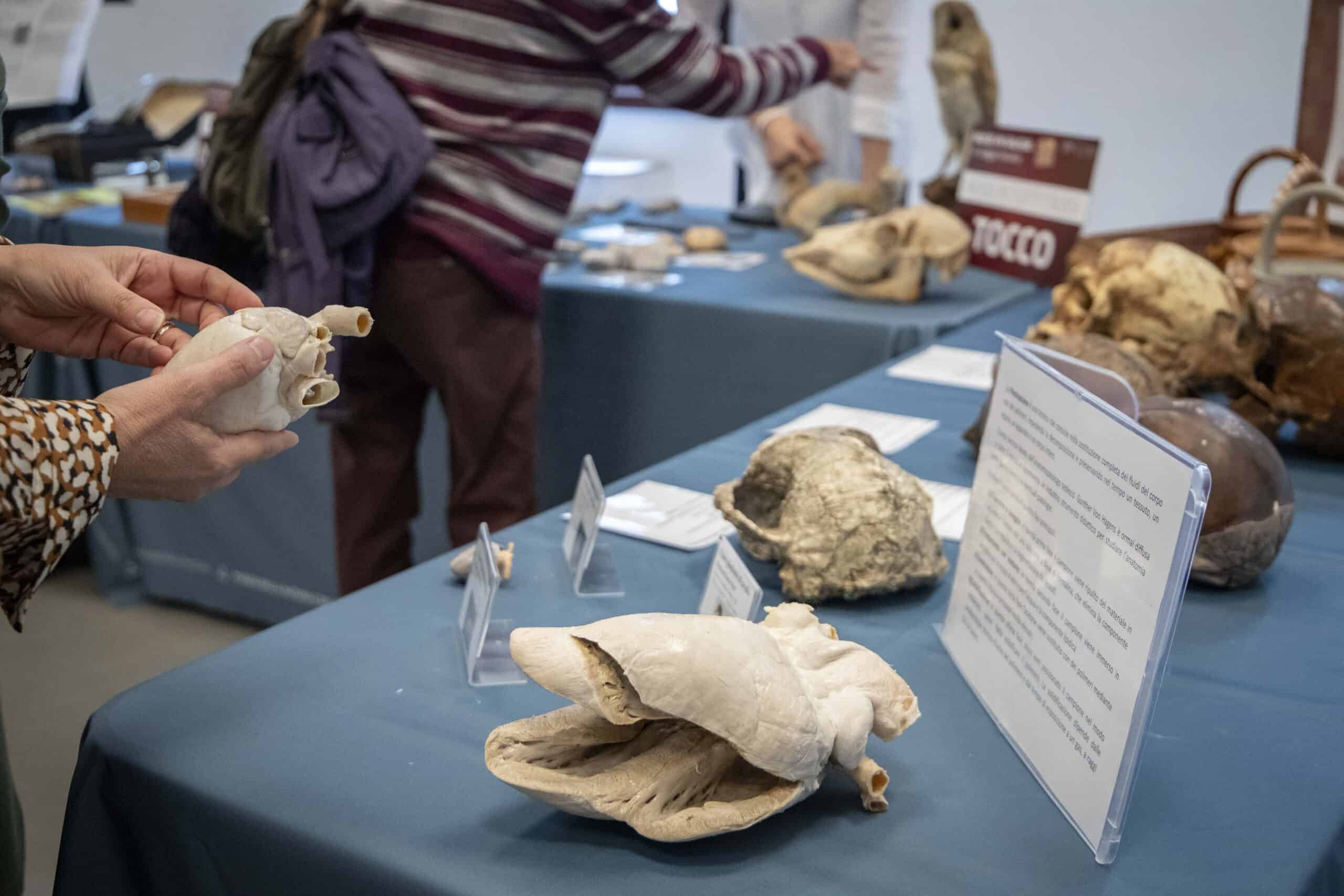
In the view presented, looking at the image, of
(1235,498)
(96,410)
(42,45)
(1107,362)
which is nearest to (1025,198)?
(1107,362)

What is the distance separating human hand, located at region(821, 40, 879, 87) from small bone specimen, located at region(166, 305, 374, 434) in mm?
1721

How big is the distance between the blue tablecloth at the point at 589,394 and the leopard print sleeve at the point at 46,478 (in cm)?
169

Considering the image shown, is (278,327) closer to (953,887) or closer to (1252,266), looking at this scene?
(953,887)

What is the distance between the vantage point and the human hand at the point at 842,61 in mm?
2396

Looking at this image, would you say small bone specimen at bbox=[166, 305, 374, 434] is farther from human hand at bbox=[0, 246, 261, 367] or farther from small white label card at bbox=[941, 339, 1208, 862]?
small white label card at bbox=[941, 339, 1208, 862]

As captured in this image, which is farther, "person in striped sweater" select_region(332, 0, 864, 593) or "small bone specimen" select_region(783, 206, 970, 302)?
"small bone specimen" select_region(783, 206, 970, 302)

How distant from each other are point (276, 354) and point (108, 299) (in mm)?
169

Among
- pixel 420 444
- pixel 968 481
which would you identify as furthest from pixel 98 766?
Result: pixel 420 444

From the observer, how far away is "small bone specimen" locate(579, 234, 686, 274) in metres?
2.69

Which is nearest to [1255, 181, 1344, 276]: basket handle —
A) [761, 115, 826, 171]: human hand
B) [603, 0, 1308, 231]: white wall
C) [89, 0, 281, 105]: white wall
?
[761, 115, 826, 171]: human hand

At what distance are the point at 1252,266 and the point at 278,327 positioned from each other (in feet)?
5.57

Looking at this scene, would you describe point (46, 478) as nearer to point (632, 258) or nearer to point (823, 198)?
point (632, 258)

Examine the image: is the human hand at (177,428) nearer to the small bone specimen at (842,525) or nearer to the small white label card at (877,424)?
the small bone specimen at (842,525)

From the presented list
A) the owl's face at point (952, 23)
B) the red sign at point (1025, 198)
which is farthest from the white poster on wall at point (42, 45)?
the red sign at point (1025, 198)
